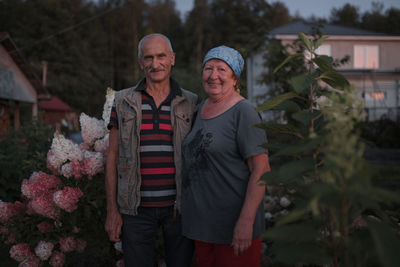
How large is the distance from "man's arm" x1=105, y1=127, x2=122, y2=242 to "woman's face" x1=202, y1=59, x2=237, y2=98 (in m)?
0.80

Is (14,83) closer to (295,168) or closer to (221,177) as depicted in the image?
(221,177)

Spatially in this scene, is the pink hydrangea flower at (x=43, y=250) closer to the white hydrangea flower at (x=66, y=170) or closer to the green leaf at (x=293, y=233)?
the white hydrangea flower at (x=66, y=170)

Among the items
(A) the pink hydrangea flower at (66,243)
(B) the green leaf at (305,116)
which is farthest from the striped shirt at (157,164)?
(B) the green leaf at (305,116)

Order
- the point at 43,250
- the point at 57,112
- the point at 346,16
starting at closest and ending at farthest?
1. the point at 43,250
2. the point at 57,112
3. the point at 346,16

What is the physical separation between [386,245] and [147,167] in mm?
1734

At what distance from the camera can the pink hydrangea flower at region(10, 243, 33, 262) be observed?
2.70 meters

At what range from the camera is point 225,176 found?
6.66 ft

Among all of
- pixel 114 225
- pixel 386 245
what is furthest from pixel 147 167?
pixel 386 245

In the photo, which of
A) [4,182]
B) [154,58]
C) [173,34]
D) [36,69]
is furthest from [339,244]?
[173,34]

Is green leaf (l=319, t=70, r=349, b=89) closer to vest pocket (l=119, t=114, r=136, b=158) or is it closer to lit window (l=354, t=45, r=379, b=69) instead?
vest pocket (l=119, t=114, r=136, b=158)

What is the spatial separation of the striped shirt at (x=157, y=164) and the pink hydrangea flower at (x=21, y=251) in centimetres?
117

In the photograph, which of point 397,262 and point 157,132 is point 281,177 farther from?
point 157,132

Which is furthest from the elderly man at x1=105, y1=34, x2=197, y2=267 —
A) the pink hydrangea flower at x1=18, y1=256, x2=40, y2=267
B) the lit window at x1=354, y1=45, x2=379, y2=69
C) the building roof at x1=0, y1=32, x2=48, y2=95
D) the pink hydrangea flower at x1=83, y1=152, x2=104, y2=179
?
the lit window at x1=354, y1=45, x2=379, y2=69

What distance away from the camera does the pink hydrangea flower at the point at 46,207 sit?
101 inches
